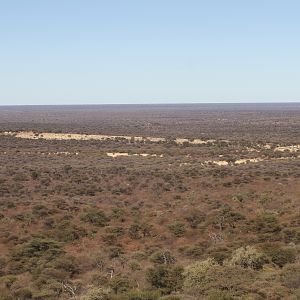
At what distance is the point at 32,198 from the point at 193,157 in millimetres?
27299

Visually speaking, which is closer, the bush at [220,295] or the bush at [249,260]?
the bush at [220,295]

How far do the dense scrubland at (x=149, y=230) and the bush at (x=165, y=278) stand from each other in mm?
33

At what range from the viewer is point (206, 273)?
46.1 ft

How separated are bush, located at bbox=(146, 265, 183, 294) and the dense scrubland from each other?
0.11 feet

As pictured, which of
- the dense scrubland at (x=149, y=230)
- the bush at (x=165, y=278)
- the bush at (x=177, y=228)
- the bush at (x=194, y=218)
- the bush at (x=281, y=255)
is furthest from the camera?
the bush at (x=194, y=218)

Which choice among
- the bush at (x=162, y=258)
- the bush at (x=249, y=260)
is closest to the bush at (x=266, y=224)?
the bush at (x=249, y=260)

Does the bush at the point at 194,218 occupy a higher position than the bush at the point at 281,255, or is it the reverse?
the bush at the point at 281,255

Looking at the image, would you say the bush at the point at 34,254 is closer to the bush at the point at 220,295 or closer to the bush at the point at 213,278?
the bush at the point at 213,278

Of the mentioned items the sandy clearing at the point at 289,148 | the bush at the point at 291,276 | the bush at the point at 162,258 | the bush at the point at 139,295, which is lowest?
the bush at the point at 162,258

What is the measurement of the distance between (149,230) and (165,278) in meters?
8.30

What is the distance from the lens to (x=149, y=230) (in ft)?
74.5

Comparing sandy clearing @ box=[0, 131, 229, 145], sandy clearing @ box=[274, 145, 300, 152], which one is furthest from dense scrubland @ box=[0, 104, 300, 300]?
sandy clearing @ box=[0, 131, 229, 145]

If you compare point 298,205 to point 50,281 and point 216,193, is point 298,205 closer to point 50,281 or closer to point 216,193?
point 216,193

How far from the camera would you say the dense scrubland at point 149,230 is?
13.9 meters
